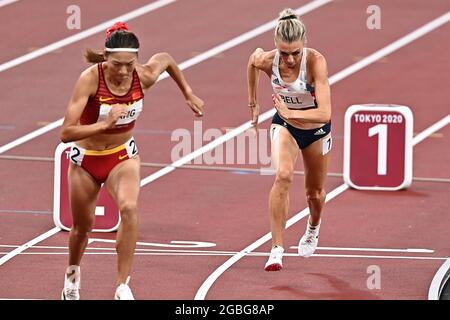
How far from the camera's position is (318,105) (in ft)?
37.1

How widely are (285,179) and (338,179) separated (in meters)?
4.11

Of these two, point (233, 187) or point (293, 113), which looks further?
point (233, 187)

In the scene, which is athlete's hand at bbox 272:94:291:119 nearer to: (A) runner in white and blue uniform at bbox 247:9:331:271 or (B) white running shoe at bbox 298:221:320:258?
(A) runner in white and blue uniform at bbox 247:9:331:271

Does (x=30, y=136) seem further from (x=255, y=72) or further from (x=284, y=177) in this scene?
(x=284, y=177)

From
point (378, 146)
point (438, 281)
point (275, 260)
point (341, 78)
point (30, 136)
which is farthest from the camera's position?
point (341, 78)

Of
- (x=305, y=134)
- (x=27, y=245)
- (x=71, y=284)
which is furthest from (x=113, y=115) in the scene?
(x=27, y=245)

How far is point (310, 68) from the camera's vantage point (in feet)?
37.9

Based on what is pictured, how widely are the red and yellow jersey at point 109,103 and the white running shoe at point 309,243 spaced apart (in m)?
2.53

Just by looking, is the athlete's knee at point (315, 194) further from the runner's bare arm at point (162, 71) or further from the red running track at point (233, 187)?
the runner's bare arm at point (162, 71)

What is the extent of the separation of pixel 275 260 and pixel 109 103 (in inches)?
85.9

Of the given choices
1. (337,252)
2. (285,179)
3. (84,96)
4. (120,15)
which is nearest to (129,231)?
(84,96)

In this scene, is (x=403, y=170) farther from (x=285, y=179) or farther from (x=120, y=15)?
(x=120, y=15)

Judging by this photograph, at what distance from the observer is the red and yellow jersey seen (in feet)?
33.7

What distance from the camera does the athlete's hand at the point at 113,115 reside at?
32.8 ft
